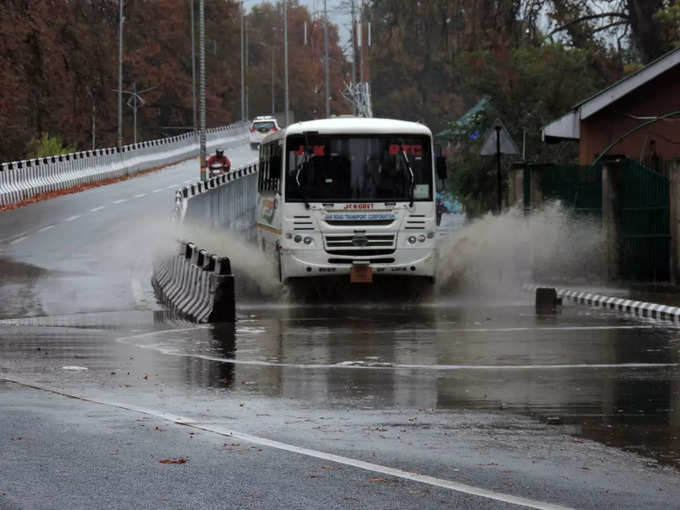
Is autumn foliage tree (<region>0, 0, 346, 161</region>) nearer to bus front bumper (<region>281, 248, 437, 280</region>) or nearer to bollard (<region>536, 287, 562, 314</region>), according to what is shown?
bus front bumper (<region>281, 248, 437, 280</region>)

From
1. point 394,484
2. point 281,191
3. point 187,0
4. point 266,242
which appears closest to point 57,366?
point 394,484

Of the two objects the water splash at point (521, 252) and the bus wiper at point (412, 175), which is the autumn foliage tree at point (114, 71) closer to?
the water splash at point (521, 252)

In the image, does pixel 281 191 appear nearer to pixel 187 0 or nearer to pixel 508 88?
pixel 508 88

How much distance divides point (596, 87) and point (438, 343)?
32.7 metres

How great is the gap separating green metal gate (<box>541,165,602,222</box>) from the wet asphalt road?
5.29 meters

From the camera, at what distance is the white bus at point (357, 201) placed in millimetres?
A: 23453

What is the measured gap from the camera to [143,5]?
375ft

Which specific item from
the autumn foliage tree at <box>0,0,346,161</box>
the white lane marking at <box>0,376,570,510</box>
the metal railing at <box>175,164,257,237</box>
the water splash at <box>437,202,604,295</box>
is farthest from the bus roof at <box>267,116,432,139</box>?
the autumn foliage tree at <box>0,0,346,161</box>

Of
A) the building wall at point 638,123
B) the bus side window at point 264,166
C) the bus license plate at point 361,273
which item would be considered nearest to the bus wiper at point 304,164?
the bus license plate at point 361,273

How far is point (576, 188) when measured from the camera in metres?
27.1

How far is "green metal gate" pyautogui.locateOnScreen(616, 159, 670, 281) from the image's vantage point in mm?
24569

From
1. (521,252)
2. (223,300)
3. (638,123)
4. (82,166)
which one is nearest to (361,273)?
(223,300)

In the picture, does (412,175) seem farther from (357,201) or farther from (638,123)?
(638,123)

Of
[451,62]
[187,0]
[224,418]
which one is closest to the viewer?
[224,418]
